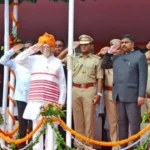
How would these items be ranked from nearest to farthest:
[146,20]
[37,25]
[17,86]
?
[17,86] < [146,20] < [37,25]

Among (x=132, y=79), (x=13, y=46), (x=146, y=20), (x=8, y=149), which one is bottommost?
(x=8, y=149)

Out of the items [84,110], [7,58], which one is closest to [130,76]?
[84,110]

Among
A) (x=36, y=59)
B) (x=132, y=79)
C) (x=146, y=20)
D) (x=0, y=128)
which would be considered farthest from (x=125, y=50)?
(x=146, y=20)

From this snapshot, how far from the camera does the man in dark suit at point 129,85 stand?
6.13 m

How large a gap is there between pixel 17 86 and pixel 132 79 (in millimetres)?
1476

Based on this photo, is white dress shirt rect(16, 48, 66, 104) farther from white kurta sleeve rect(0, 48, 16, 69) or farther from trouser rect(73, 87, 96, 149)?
trouser rect(73, 87, 96, 149)

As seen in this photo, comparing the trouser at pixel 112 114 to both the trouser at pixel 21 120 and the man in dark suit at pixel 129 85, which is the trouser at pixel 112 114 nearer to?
the man in dark suit at pixel 129 85

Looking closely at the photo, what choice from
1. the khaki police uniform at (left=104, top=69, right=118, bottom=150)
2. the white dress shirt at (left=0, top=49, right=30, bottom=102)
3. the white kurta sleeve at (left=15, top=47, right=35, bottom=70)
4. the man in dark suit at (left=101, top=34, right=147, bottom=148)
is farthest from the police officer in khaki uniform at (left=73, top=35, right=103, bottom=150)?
the white kurta sleeve at (left=15, top=47, right=35, bottom=70)

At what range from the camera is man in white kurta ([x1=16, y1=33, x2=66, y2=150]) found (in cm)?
613

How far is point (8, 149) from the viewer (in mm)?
6469

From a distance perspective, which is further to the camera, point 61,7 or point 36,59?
point 61,7

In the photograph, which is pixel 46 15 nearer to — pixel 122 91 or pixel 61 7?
pixel 61 7

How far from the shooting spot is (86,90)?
6.80m

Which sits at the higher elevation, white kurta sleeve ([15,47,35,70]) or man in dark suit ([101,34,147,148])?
white kurta sleeve ([15,47,35,70])
